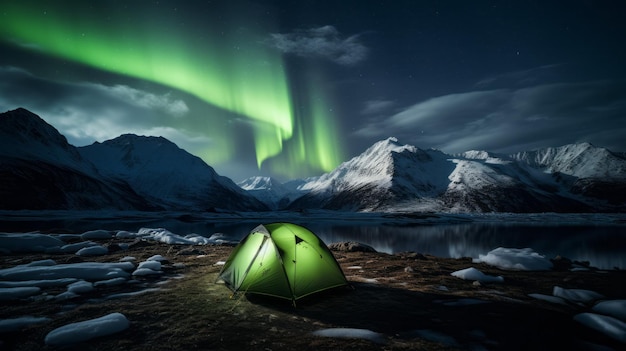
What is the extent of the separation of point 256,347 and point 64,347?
13.0 feet

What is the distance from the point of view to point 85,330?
21.1 ft

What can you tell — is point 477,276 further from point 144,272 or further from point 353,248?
point 144,272

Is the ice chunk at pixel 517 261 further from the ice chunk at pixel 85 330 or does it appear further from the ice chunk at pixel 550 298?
the ice chunk at pixel 85 330

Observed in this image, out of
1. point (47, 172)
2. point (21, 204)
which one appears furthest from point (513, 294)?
point (47, 172)

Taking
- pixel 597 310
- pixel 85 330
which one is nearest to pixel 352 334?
pixel 85 330

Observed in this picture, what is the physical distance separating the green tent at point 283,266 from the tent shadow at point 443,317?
16.6 inches

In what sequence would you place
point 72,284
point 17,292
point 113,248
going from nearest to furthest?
point 17,292
point 72,284
point 113,248

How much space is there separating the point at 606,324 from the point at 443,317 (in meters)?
3.55

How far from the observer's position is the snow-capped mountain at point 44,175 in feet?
373

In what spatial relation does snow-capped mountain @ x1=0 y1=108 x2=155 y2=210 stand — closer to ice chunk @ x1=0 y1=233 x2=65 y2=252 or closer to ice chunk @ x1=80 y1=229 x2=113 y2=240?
ice chunk @ x1=80 y1=229 x2=113 y2=240

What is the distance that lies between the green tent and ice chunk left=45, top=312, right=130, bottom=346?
3503 mm

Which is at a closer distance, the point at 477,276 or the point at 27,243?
the point at 477,276

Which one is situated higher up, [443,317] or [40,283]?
[40,283]

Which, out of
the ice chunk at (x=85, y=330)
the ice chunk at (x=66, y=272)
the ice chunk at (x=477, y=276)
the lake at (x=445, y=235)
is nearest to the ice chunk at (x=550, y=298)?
the ice chunk at (x=477, y=276)
